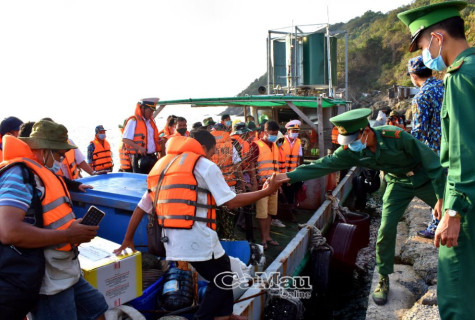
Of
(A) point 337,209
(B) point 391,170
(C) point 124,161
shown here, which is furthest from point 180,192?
(A) point 337,209

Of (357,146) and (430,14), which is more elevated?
(430,14)

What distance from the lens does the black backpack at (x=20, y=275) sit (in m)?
1.94

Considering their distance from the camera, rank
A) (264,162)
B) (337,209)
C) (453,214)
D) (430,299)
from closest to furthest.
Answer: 1. (453,214)
2. (430,299)
3. (264,162)
4. (337,209)

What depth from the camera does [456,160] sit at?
6.30ft

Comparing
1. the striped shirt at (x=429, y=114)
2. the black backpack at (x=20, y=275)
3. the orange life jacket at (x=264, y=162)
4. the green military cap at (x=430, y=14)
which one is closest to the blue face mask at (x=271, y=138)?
the orange life jacket at (x=264, y=162)

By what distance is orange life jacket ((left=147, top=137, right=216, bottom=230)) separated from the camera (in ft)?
8.80

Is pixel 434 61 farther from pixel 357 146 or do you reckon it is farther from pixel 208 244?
pixel 208 244

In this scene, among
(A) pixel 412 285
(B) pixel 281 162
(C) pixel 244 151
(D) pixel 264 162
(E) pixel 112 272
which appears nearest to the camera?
(E) pixel 112 272

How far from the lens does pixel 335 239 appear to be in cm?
598

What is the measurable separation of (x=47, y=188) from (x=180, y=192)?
3.00 ft

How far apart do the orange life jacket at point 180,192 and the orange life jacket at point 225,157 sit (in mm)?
2063

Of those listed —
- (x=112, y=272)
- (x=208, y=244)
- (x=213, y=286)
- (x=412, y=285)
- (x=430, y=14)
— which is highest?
(x=430, y=14)

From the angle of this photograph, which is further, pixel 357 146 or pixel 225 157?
pixel 225 157

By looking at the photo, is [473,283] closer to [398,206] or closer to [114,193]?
[398,206]
